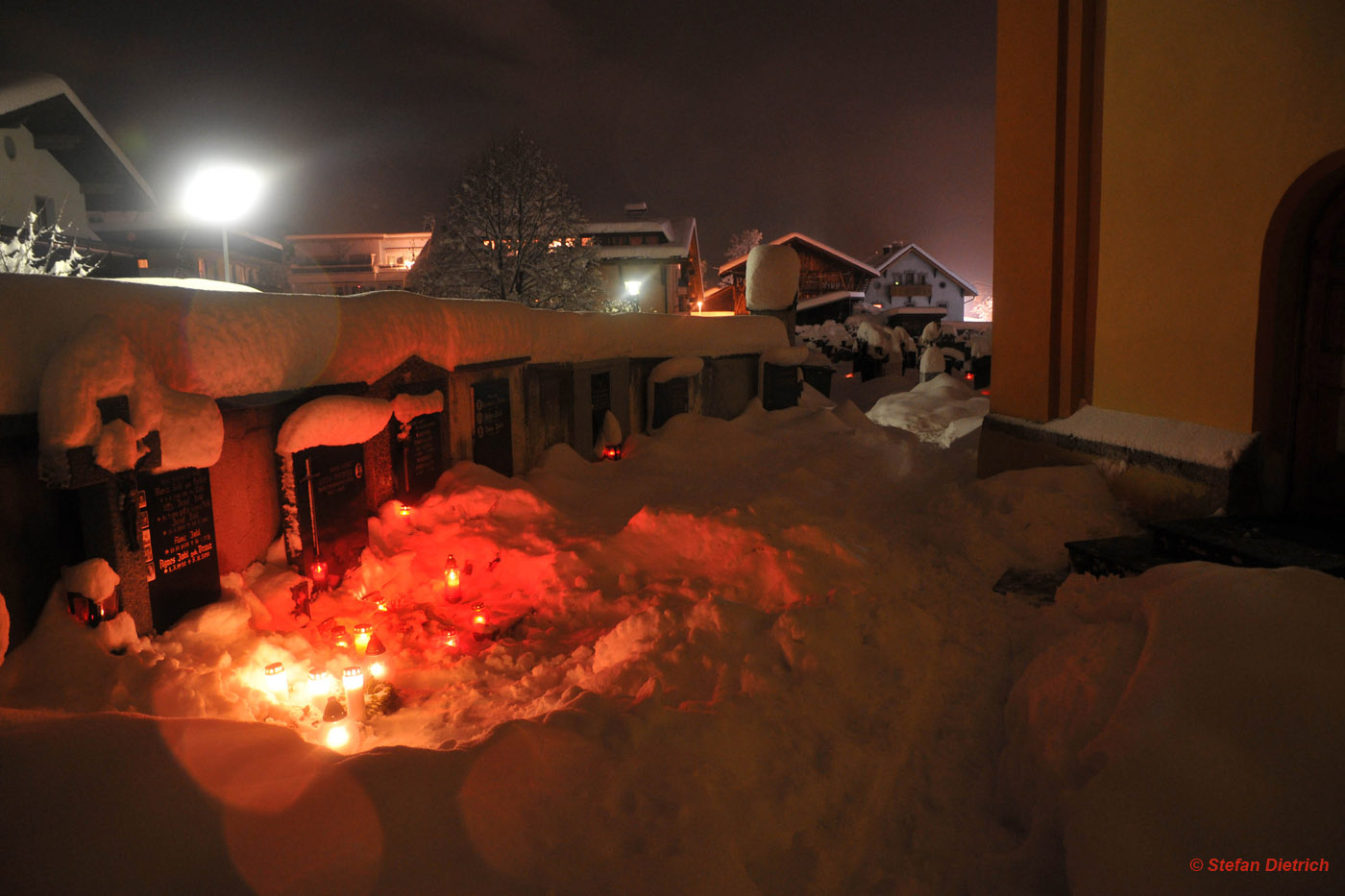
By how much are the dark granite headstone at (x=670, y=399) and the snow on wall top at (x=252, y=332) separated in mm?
3710

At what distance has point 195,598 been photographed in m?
5.53

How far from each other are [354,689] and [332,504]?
2707 millimetres

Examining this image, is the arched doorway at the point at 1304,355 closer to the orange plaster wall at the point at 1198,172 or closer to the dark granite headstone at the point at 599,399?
the orange plaster wall at the point at 1198,172

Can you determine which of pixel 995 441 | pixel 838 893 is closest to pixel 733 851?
pixel 838 893

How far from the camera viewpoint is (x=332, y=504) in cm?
697

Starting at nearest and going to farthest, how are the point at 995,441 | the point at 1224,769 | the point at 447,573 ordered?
1. the point at 1224,769
2. the point at 447,573
3. the point at 995,441

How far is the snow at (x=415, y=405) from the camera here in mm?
7688

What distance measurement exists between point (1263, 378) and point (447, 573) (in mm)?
7335

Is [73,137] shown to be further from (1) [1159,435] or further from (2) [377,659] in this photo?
(1) [1159,435]

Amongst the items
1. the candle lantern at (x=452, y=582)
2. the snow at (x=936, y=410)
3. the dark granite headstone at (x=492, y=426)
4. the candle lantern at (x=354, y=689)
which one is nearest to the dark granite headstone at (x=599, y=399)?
the dark granite headstone at (x=492, y=426)

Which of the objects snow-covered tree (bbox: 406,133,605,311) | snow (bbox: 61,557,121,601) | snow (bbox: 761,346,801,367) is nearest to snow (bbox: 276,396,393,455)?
snow (bbox: 61,557,121,601)

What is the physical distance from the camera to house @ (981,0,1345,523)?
5590 millimetres

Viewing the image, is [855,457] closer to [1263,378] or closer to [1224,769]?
[1263,378]

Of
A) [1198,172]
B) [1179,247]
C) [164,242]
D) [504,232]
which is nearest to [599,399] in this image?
[1179,247]
